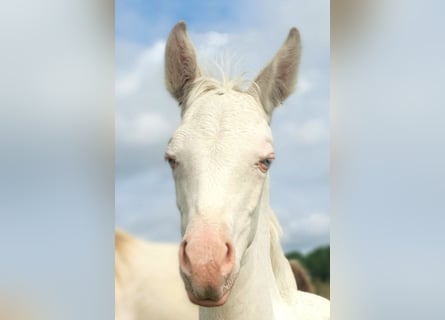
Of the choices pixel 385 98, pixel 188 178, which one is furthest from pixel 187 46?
pixel 385 98

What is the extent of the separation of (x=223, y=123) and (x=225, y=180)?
103mm

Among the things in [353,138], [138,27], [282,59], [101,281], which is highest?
[138,27]

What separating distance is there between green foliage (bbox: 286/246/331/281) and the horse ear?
0.33 metres

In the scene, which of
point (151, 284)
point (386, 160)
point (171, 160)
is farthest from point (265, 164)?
point (151, 284)

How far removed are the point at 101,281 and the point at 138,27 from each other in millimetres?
556

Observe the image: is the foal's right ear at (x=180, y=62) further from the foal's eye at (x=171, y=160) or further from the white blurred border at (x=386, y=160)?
the white blurred border at (x=386, y=160)

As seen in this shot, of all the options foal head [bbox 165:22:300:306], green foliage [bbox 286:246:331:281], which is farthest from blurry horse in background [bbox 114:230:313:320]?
foal head [bbox 165:22:300:306]

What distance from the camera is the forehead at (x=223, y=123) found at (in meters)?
0.78

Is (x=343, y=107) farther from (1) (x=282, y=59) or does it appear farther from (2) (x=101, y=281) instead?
(2) (x=101, y=281)

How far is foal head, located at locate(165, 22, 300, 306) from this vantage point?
2.26 ft

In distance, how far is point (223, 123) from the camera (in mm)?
792

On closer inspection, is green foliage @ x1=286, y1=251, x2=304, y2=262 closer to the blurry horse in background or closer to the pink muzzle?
the blurry horse in background

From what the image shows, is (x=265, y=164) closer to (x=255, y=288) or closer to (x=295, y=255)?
(x=255, y=288)

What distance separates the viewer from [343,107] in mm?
973
